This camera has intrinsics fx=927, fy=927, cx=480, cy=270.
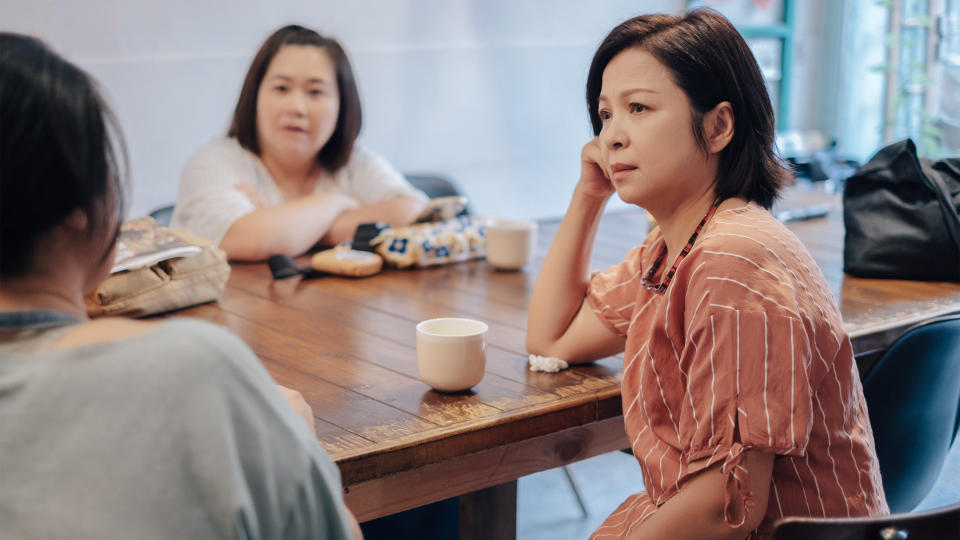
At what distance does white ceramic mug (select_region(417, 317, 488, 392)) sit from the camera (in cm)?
124

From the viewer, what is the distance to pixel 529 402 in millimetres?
1241

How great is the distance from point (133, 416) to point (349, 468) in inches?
16.6

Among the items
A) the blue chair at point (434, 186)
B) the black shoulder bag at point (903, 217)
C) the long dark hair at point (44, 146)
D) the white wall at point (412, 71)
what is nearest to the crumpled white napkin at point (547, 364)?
the long dark hair at point (44, 146)

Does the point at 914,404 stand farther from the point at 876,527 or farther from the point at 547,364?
the point at 876,527

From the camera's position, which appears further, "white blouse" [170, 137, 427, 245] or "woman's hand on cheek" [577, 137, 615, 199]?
"white blouse" [170, 137, 427, 245]

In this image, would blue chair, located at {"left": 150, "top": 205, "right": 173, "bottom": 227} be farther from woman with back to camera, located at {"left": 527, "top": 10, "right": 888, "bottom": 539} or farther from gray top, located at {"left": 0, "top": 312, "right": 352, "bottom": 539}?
gray top, located at {"left": 0, "top": 312, "right": 352, "bottom": 539}

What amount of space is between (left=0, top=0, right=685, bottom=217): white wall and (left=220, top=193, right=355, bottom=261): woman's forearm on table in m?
0.87

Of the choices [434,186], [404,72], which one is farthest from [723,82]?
[404,72]

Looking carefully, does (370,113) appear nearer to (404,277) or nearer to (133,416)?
(404,277)

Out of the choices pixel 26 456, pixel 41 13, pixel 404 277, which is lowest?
pixel 404 277

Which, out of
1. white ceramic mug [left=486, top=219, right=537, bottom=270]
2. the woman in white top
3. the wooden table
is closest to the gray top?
the wooden table

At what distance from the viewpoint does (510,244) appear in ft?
6.66

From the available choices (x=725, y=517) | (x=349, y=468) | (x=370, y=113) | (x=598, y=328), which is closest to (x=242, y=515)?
(x=349, y=468)

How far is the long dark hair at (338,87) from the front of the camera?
94.4 inches
